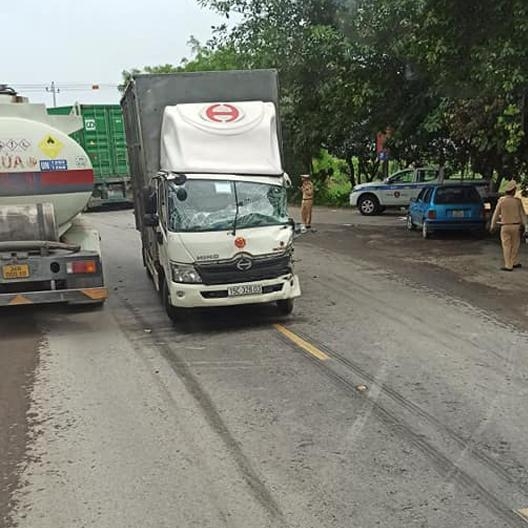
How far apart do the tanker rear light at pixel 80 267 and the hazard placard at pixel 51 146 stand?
1.51 m

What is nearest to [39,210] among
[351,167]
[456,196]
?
[456,196]

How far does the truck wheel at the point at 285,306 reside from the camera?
31.9ft

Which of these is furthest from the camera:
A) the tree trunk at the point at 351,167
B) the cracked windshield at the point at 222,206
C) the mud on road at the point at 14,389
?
the tree trunk at the point at 351,167

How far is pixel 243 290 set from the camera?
29.6 feet

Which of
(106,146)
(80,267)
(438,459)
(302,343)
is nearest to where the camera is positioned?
(438,459)

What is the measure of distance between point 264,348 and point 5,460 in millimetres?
3595

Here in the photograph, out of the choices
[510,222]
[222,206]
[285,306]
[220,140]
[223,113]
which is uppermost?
[223,113]

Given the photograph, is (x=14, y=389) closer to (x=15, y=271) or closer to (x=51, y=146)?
(x=15, y=271)

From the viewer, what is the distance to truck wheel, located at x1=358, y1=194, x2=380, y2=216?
2897 centimetres

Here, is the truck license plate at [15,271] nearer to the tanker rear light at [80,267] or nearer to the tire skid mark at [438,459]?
the tanker rear light at [80,267]

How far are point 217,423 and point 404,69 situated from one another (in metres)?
15.9

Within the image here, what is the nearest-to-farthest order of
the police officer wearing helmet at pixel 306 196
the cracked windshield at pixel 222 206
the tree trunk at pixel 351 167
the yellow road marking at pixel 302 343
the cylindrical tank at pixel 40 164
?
the yellow road marking at pixel 302 343 < the cracked windshield at pixel 222 206 < the cylindrical tank at pixel 40 164 < the police officer wearing helmet at pixel 306 196 < the tree trunk at pixel 351 167

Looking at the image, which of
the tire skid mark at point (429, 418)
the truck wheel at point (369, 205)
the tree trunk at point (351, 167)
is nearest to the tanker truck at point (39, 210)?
the tire skid mark at point (429, 418)

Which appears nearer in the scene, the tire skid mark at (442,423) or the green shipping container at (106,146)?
the tire skid mark at (442,423)
